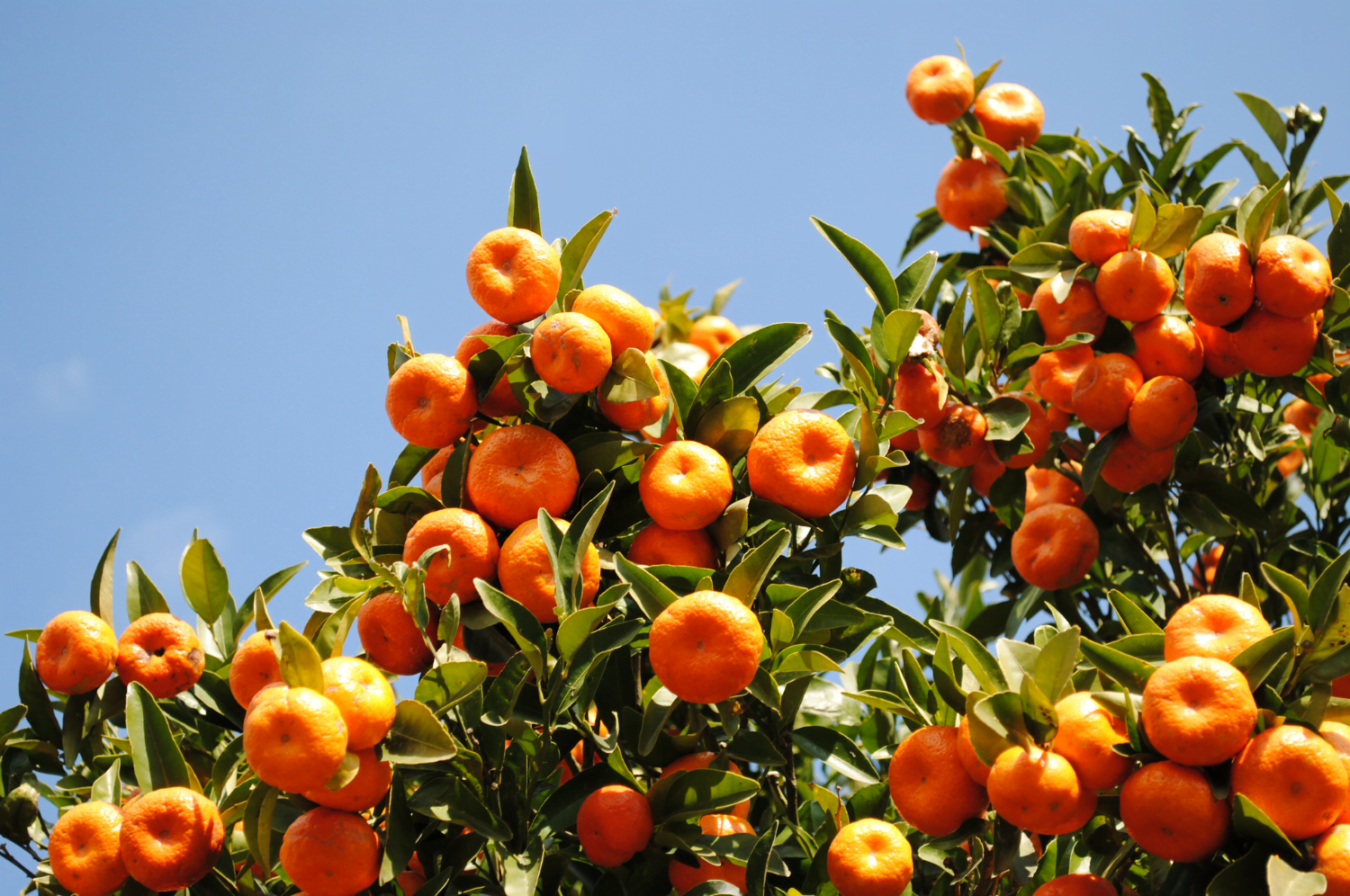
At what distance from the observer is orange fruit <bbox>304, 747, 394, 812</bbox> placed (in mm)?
2031

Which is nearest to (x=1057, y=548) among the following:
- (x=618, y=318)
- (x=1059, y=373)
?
(x=1059, y=373)

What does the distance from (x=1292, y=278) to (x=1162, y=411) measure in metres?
0.44

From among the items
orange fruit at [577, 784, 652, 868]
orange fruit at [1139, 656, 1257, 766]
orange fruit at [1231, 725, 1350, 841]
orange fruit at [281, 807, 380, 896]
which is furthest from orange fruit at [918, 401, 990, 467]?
orange fruit at [281, 807, 380, 896]

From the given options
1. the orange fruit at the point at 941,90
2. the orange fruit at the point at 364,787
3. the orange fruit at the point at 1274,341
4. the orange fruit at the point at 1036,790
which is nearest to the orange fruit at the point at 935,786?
the orange fruit at the point at 1036,790

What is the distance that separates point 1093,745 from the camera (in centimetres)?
203

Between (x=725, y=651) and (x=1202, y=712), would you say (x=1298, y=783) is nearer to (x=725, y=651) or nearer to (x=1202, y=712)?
(x=1202, y=712)

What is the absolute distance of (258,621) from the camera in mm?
2057

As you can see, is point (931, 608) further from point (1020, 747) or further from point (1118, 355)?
point (1020, 747)

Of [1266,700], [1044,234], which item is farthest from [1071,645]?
[1044,234]

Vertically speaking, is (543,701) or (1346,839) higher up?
(543,701)

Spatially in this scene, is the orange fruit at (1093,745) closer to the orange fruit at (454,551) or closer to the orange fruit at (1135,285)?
the orange fruit at (454,551)

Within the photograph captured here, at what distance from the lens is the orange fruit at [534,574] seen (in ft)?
7.39

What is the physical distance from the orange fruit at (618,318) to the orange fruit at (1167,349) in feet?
4.73

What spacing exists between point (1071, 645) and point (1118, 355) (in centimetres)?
122
